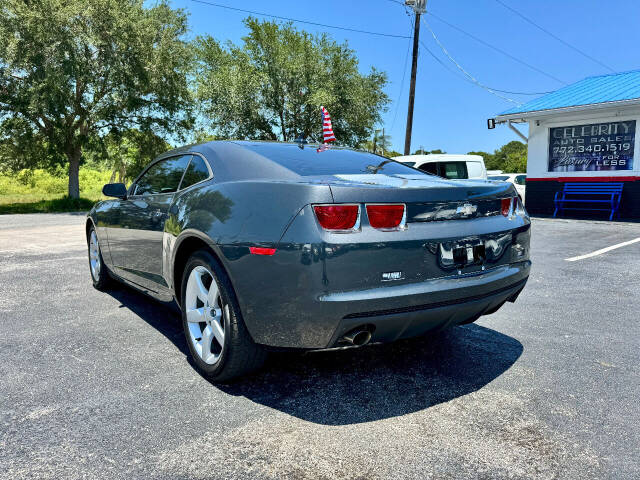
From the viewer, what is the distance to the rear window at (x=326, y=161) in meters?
3.06

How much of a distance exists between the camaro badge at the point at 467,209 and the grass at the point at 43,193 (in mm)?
20399

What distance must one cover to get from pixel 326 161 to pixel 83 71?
816 inches

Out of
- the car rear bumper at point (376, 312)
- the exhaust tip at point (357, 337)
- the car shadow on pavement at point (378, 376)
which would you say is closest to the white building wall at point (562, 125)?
the car shadow on pavement at point (378, 376)

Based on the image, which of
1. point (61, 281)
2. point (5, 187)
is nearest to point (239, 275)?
point (61, 281)

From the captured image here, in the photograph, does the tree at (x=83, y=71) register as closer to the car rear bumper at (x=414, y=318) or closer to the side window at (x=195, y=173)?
the side window at (x=195, y=173)

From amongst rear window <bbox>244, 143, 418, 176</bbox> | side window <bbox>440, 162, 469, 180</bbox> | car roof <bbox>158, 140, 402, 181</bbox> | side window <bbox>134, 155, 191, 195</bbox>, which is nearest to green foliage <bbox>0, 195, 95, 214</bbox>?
side window <bbox>440, 162, 469, 180</bbox>

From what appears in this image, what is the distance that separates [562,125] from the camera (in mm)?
15992

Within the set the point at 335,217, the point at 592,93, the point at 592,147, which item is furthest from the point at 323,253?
the point at 592,93

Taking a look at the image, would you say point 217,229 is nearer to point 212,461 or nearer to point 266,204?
point 266,204

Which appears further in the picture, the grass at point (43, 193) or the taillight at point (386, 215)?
the grass at point (43, 193)

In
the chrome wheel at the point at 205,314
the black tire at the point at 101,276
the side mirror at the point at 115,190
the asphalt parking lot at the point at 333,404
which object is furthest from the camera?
the black tire at the point at 101,276

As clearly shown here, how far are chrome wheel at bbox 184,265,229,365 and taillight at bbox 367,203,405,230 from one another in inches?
36.0

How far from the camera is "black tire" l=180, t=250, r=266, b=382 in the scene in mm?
2699

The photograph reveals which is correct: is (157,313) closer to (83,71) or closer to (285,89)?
(83,71)
